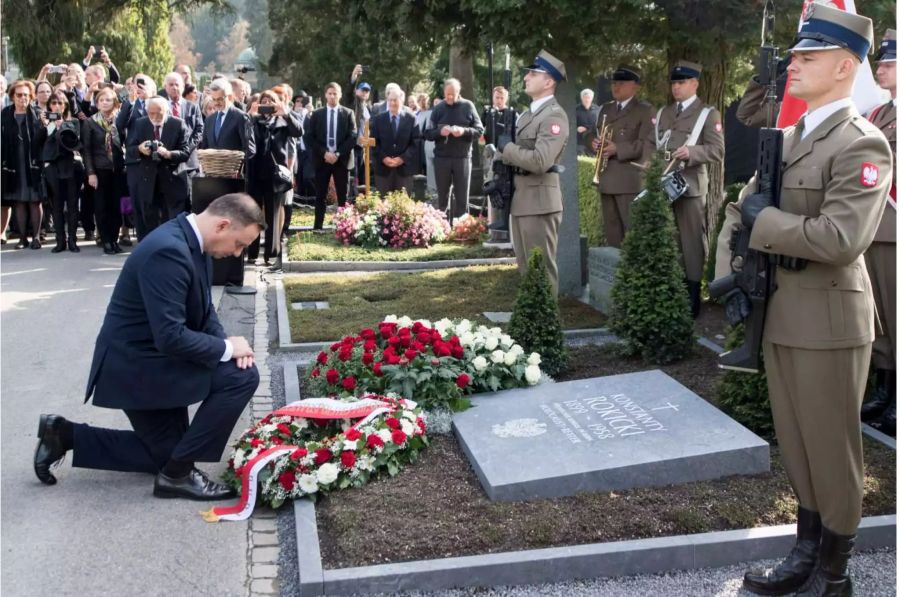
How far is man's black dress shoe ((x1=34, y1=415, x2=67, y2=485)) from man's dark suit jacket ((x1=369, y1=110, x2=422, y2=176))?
10859 millimetres

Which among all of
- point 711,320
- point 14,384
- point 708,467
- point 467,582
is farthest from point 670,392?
point 14,384

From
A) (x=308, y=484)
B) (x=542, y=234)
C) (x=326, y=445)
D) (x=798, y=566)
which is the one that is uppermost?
(x=542, y=234)

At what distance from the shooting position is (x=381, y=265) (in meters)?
12.7

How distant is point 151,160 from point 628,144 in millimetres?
5592

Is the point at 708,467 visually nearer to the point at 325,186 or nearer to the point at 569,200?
the point at 569,200

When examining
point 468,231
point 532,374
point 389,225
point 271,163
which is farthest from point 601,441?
Result: point 468,231

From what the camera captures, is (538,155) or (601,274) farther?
(601,274)

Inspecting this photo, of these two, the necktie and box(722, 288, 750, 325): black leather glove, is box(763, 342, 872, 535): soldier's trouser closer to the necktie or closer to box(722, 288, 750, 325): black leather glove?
box(722, 288, 750, 325): black leather glove

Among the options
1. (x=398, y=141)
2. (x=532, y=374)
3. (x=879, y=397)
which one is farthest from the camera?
(x=398, y=141)

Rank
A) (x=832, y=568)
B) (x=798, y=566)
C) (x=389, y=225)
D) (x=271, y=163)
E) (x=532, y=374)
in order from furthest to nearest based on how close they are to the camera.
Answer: (x=389, y=225) < (x=271, y=163) < (x=532, y=374) < (x=798, y=566) < (x=832, y=568)

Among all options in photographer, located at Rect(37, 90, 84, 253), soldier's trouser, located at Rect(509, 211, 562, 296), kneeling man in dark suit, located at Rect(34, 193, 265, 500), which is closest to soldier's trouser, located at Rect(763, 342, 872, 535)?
kneeling man in dark suit, located at Rect(34, 193, 265, 500)

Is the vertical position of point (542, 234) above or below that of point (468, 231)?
above

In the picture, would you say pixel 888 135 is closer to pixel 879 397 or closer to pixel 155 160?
pixel 879 397

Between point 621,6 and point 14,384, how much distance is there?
5792mm
